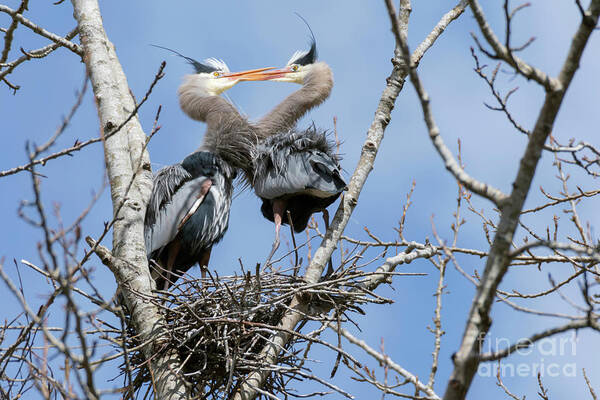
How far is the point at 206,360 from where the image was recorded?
3842 millimetres

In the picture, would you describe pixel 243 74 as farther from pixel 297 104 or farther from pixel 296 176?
pixel 296 176

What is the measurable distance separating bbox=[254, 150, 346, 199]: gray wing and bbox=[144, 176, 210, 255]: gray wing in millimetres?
446

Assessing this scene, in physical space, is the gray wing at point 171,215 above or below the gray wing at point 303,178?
below

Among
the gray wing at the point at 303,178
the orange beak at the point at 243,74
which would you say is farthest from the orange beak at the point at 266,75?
the gray wing at the point at 303,178

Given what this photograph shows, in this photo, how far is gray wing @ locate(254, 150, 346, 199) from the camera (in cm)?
473

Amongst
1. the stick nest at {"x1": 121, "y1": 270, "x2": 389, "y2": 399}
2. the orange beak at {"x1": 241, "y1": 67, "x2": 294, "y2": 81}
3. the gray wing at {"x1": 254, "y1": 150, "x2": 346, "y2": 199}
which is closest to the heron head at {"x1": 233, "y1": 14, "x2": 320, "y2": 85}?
the orange beak at {"x1": 241, "y1": 67, "x2": 294, "y2": 81}

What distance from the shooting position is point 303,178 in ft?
15.8

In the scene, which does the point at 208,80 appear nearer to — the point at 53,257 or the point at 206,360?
the point at 206,360

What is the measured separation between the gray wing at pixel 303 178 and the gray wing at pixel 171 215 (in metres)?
0.45

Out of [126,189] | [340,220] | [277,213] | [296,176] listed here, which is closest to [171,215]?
[277,213]

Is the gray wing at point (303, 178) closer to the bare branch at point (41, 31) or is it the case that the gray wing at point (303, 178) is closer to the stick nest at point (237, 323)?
the stick nest at point (237, 323)

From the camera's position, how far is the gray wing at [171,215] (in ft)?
16.6

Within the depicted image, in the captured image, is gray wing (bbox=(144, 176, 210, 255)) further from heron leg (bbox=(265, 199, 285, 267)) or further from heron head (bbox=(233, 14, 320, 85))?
heron head (bbox=(233, 14, 320, 85))

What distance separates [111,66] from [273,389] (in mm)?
2110
